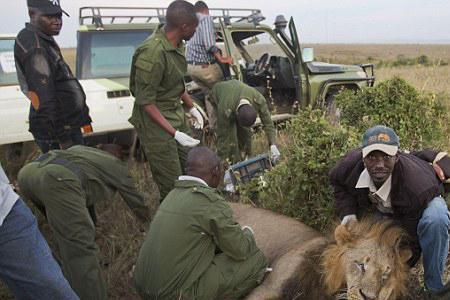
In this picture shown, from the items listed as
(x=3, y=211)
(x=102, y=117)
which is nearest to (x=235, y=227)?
(x=3, y=211)

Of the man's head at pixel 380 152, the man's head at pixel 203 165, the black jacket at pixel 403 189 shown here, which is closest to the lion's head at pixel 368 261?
the black jacket at pixel 403 189

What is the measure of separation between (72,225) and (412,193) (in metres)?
2.03

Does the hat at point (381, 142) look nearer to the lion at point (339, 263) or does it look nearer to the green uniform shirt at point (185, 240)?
the lion at point (339, 263)

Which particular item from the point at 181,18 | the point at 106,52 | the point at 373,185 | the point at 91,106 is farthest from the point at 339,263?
the point at 106,52

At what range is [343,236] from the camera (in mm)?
2795

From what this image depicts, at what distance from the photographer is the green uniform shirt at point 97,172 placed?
10.8ft

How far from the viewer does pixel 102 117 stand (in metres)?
5.25

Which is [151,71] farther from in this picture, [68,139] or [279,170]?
[279,170]

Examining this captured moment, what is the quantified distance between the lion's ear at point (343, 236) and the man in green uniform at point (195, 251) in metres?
0.53

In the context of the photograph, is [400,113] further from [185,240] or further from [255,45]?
[255,45]

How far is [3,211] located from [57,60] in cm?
197

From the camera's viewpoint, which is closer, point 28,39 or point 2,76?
point 28,39

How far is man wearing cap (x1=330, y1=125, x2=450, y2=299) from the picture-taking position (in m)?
2.87

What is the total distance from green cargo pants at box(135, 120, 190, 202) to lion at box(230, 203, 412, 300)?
1.03m
